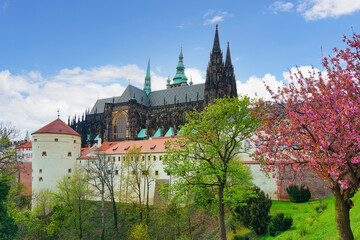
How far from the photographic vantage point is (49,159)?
50344mm

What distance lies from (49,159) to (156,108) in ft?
146

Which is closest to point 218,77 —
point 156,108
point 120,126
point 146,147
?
point 156,108

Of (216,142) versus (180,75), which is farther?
(180,75)

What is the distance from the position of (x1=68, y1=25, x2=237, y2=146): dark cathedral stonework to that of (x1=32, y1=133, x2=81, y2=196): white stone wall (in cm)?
3062

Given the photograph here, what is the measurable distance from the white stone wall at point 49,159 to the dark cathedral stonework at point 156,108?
3062 cm

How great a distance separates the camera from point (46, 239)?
40656 millimetres

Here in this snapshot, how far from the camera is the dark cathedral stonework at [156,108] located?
77887 millimetres

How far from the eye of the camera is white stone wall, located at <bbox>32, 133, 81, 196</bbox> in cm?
4956

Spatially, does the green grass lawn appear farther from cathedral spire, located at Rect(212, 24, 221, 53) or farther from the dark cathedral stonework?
cathedral spire, located at Rect(212, 24, 221, 53)

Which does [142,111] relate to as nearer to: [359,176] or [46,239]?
[46,239]

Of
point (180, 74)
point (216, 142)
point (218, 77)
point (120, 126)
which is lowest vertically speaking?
point (216, 142)

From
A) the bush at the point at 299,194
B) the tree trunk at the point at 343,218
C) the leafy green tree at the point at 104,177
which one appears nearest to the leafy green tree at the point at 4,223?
the leafy green tree at the point at 104,177

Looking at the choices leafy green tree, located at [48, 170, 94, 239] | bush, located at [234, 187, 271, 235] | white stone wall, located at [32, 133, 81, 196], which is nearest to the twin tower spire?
white stone wall, located at [32, 133, 81, 196]

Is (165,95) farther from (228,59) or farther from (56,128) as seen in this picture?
(56,128)
